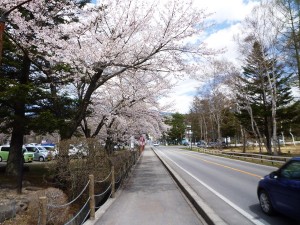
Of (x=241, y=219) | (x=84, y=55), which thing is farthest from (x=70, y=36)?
(x=241, y=219)

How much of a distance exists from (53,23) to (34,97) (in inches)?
131

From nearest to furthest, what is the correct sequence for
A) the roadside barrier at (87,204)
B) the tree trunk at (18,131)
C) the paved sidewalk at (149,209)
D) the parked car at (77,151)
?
the roadside barrier at (87,204) < the paved sidewalk at (149,209) < the parked car at (77,151) < the tree trunk at (18,131)

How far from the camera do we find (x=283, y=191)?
6.68 meters

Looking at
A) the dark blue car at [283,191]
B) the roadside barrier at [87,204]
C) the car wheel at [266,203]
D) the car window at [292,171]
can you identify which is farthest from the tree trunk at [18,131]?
the car window at [292,171]

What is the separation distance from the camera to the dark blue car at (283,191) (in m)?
6.25

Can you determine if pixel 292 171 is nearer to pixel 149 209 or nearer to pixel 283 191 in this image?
pixel 283 191

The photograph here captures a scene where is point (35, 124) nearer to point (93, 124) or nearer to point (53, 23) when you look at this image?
point (53, 23)

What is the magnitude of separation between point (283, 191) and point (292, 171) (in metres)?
0.46

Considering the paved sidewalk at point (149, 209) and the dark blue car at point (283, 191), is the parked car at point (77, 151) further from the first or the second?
the dark blue car at point (283, 191)

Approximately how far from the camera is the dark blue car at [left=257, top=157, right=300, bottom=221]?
6.25 meters

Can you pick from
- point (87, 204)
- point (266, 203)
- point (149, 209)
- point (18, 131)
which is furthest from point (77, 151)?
point (18, 131)

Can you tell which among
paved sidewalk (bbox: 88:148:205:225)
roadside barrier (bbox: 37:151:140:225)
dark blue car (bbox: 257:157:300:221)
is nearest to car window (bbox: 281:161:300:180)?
dark blue car (bbox: 257:157:300:221)

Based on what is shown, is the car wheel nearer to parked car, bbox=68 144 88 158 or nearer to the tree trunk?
parked car, bbox=68 144 88 158

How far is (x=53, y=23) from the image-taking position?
46.3ft
